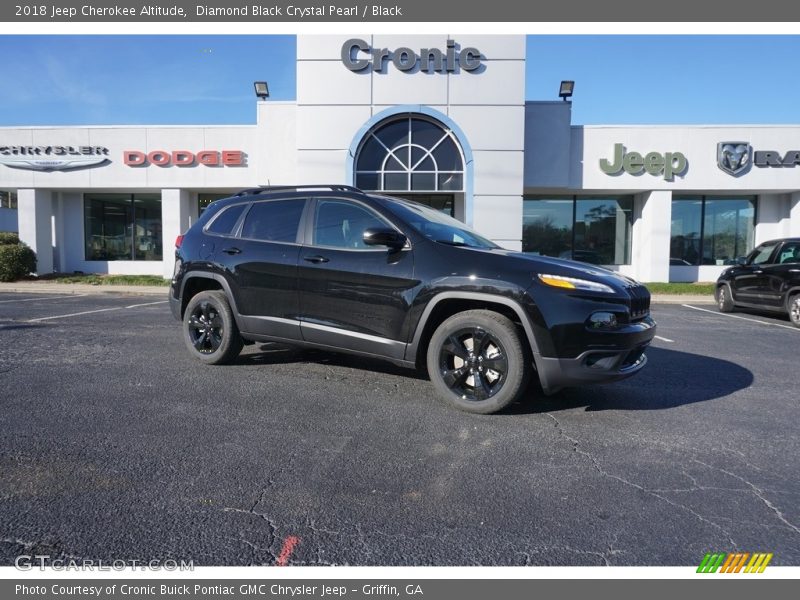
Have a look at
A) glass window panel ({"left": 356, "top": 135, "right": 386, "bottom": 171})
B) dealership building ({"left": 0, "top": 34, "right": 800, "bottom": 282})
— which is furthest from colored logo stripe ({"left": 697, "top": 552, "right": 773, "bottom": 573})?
glass window panel ({"left": 356, "top": 135, "right": 386, "bottom": 171})

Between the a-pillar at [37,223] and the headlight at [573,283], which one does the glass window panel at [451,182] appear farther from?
the a-pillar at [37,223]

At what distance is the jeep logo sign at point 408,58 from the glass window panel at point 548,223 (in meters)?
6.12

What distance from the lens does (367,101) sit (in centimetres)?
1555

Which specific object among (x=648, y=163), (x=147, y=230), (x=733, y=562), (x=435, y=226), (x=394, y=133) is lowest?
(x=733, y=562)

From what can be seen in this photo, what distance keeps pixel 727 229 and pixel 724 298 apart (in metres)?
9.48

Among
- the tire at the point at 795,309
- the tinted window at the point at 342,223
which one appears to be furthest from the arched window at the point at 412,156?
the tinted window at the point at 342,223

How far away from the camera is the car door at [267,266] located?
16.0 feet

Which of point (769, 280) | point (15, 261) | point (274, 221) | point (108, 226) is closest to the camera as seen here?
point (274, 221)

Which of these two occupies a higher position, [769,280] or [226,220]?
[226,220]

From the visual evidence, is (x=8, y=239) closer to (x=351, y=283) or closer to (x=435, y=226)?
(x=351, y=283)

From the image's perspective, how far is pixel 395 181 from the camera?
15734 mm

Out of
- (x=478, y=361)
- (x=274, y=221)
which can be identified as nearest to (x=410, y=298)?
(x=478, y=361)

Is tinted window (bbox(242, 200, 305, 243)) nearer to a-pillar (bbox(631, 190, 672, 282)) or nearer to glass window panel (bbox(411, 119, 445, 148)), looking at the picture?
glass window panel (bbox(411, 119, 445, 148))

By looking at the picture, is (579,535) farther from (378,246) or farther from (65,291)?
(65,291)
